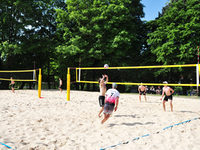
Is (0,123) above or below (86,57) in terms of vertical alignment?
below

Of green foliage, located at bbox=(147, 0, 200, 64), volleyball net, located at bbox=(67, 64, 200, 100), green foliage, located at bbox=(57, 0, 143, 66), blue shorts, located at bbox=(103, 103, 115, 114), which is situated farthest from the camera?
green foliage, located at bbox=(57, 0, 143, 66)

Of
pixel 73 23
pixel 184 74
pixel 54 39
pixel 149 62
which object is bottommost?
pixel 184 74

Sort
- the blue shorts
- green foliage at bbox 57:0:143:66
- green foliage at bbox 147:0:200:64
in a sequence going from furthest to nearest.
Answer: green foliage at bbox 57:0:143:66
green foliage at bbox 147:0:200:64
the blue shorts

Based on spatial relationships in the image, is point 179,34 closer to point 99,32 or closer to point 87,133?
point 99,32

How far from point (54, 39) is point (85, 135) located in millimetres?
Result: 20859

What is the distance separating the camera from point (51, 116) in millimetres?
5965

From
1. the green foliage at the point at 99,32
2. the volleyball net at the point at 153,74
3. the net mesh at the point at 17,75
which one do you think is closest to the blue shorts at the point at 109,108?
the volleyball net at the point at 153,74

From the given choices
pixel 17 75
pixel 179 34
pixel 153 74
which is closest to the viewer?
pixel 179 34

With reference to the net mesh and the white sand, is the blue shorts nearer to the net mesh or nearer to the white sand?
the white sand

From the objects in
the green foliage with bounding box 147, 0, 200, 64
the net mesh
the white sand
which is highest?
the green foliage with bounding box 147, 0, 200, 64

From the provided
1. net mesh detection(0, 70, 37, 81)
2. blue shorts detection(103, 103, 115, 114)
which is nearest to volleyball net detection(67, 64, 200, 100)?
net mesh detection(0, 70, 37, 81)

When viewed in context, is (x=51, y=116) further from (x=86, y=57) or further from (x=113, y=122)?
(x=86, y=57)

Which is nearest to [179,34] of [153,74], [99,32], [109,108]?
[153,74]

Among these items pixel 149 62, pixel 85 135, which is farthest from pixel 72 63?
pixel 85 135
